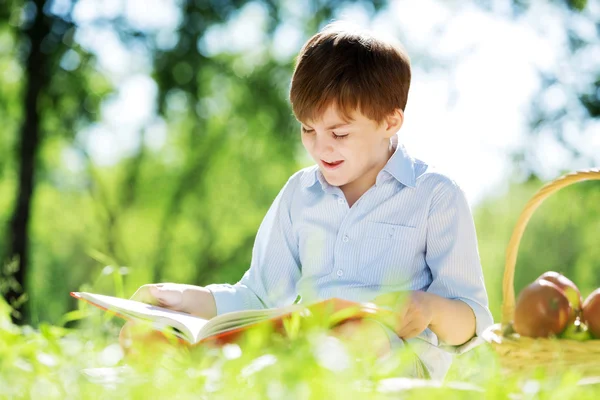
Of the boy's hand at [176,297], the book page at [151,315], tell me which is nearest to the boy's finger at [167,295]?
the boy's hand at [176,297]

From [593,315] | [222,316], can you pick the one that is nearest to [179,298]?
[222,316]

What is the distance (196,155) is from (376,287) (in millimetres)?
10514

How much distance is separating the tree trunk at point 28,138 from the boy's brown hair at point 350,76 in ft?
21.9

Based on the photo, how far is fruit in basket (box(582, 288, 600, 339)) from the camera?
5.62ft

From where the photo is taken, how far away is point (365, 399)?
0.99m

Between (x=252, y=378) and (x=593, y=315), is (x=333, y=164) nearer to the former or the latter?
(x=593, y=315)

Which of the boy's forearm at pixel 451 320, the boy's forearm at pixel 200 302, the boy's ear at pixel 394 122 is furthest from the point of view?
the boy's ear at pixel 394 122

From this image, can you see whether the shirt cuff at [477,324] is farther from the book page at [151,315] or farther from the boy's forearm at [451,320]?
the book page at [151,315]

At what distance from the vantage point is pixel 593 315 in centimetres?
172

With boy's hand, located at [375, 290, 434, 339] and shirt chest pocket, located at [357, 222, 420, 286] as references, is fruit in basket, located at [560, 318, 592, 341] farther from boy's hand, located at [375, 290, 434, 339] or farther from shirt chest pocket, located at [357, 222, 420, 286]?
shirt chest pocket, located at [357, 222, 420, 286]

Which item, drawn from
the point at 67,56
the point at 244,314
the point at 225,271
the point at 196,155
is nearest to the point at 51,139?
the point at 67,56

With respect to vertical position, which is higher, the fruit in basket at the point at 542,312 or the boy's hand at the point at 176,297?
the fruit in basket at the point at 542,312

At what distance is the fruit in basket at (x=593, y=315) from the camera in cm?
171

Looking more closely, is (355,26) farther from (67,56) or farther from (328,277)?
(67,56)
